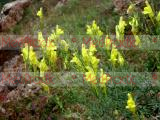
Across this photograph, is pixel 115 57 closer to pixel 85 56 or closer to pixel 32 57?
pixel 85 56

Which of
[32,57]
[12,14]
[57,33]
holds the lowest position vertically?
[32,57]

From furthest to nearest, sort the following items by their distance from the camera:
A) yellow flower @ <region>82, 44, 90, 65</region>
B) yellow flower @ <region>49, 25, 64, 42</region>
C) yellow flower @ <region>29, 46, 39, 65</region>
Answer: yellow flower @ <region>49, 25, 64, 42</region>, yellow flower @ <region>29, 46, 39, 65</region>, yellow flower @ <region>82, 44, 90, 65</region>

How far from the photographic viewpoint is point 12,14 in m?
9.84

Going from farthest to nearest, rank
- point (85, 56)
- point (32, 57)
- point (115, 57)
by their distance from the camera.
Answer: point (32, 57), point (115, 57), point (85, 56)

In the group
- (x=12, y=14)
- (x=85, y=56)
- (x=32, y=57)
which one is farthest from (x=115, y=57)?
(x=12, y=14)

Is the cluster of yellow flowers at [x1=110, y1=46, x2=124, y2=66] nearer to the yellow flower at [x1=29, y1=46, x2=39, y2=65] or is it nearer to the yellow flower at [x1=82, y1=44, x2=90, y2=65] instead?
the yellow flower at [x1=82, y1=44, x2=90, y2=65]

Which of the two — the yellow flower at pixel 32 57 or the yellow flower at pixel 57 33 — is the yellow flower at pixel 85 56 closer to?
the yellow flower at pixel 32 57

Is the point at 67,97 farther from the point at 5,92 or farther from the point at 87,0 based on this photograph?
the point at 87,0

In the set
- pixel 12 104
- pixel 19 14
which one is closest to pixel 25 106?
pixel 12 104

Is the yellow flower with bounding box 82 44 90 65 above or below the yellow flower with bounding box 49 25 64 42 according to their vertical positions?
below

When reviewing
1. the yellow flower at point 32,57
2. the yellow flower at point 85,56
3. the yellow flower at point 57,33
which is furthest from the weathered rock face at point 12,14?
the yellow flower at point 85,56

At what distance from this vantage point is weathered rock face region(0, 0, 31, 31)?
956 cm

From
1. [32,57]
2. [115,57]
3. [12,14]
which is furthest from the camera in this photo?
[12,14]

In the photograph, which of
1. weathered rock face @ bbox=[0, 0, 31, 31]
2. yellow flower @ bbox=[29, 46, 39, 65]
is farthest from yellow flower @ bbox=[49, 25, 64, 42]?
weathered rock face @ bbox=[0, 0, 31, 31]
